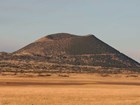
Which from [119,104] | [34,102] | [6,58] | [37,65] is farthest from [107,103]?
[6,58]

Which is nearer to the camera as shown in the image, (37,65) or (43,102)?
(43,102)

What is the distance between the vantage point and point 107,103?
127 feet

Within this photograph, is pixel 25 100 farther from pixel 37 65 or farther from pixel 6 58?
pixel 6 58

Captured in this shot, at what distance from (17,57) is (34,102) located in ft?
522

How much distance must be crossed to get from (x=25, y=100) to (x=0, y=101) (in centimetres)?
239

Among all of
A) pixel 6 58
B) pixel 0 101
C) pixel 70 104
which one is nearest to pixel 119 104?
pixel 70 104

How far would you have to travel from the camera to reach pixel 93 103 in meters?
38.2

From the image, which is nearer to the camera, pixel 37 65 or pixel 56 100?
pixel 56 100

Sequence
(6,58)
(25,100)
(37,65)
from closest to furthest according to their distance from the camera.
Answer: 1. (25,100)
2. (37,65)
3. (6,58)

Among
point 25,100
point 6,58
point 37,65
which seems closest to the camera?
point 25,100

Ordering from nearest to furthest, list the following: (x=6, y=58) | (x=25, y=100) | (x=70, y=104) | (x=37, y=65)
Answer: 1. (x=70, y=104)
2. (x=25, y=100)
3. (x=37, y=65)
4. (x=6, y=58)

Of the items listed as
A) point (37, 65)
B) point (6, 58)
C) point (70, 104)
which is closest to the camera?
point (70, 104)

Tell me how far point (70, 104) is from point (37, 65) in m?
133

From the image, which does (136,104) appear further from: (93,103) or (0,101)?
(0,101)
